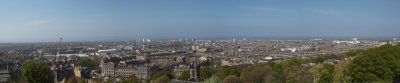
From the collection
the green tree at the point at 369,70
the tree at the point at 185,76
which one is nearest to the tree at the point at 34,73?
the tree at the point at 185,76

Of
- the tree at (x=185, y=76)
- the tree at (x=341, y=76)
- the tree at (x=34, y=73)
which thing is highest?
the tree at (x=34, y=73)

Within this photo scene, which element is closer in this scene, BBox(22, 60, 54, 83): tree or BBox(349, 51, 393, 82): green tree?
BBox(22, 60, 54, 83): tree

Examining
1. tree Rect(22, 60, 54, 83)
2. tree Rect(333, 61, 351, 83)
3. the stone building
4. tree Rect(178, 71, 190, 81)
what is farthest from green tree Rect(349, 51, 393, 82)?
tree Rect(22, 60, 54, 83)

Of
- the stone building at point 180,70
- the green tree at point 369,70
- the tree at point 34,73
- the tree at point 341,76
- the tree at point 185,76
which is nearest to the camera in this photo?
the tree at point 34,73

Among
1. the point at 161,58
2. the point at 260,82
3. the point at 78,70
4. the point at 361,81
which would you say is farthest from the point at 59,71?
the point at 361,81

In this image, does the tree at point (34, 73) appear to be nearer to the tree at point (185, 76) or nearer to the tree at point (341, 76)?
the tree at point (185, 76)

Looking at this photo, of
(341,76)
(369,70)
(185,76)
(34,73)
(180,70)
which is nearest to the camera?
(34,73)

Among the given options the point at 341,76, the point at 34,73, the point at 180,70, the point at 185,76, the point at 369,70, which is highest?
the point at 34,73

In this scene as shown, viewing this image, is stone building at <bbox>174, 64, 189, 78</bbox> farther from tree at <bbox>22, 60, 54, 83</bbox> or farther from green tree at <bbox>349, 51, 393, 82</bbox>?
tree at <bbox>22, 60, 54, 83</bbox>

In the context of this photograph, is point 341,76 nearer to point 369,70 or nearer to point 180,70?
point 369,70

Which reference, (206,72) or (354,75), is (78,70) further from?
(354,75)

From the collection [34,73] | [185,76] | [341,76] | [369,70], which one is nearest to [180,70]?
[185,76]

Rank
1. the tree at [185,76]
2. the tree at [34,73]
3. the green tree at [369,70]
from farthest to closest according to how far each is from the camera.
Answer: the tree at [185,76], the green tree at [369,70], the tree at [34,73]
